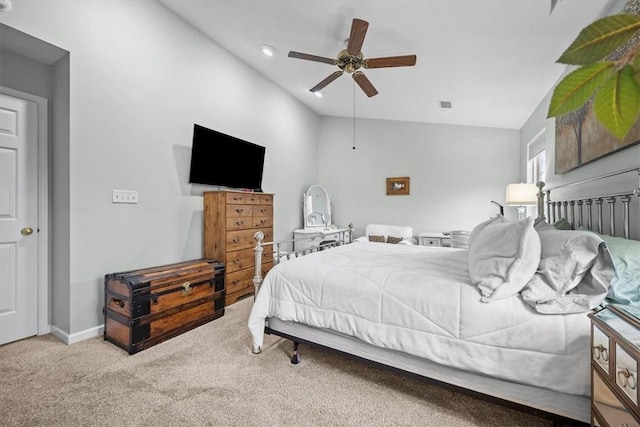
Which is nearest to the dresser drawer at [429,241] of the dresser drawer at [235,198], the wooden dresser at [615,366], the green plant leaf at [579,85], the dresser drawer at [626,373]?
the dresser drawer at [235,198]

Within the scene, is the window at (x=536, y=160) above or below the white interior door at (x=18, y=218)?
above

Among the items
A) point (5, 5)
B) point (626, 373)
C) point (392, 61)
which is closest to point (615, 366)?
point (626, 373)

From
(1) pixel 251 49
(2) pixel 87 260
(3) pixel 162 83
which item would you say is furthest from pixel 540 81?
→ (2) pixel 87 260

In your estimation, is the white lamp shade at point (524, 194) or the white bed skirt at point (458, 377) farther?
the white lamp shade at point (524, 194)

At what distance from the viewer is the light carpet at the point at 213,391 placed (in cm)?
165

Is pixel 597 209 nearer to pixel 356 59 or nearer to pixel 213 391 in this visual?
pixel 356 59

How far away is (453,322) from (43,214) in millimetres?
3302

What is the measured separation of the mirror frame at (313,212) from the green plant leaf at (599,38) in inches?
206

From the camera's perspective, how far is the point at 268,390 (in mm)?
1887

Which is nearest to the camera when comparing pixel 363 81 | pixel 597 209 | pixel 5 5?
pixel 5 5

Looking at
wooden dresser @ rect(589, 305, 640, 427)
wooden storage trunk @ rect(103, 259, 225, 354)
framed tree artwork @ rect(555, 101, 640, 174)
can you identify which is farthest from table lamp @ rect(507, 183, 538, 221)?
wooden storage trunk @ rect(103, 259, 225, 354)

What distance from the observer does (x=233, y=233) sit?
3.50 m

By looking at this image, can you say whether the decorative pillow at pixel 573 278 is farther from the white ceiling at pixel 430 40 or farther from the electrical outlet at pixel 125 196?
the electrical outlet at pixel 125 196

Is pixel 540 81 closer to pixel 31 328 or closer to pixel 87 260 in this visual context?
pixel 87 260
